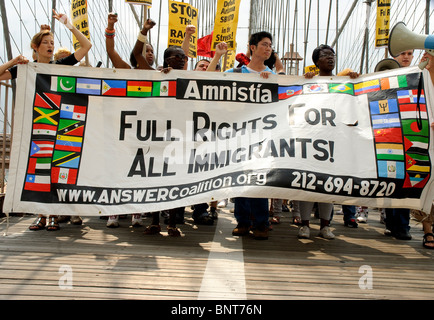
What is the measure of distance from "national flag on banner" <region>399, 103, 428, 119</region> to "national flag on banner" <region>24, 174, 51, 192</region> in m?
2.75

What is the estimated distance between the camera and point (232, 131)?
9.62 feet

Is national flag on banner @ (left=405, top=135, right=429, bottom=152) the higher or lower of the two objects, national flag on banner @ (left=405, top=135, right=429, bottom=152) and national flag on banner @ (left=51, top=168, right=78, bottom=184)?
the higher

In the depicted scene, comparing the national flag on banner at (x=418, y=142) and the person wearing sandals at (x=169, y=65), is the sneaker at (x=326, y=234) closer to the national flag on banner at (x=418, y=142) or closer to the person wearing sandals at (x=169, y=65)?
the national flag on banner at (x=418, y=142)

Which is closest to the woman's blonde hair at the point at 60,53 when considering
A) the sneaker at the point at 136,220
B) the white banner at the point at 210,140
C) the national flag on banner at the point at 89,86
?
the white banner at the point at 210,140

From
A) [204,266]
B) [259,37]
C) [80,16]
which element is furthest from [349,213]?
[80,16]

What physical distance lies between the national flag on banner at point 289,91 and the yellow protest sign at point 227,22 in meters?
2.18

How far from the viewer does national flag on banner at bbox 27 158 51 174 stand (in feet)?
9.30

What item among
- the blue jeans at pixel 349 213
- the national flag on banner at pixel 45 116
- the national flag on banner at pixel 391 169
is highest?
the national flag on banner at pixel 45 116

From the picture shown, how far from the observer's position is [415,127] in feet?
9.07

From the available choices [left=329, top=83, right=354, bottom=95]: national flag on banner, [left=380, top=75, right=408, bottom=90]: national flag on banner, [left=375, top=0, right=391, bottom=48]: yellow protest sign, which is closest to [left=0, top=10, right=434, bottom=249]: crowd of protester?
[left=329, top=83, right=354, bottom=95]: national flag on banner

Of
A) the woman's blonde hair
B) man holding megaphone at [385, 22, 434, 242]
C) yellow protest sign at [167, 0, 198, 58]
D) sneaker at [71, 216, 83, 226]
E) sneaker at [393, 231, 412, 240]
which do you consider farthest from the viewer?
yellow protest sign at [167, 0, 198, 58]

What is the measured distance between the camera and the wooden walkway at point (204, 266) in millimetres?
1768

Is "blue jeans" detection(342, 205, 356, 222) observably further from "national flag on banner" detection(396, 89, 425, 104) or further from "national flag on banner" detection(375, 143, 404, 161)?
"national flag on banner" detection(396, 89, 425, 104)
